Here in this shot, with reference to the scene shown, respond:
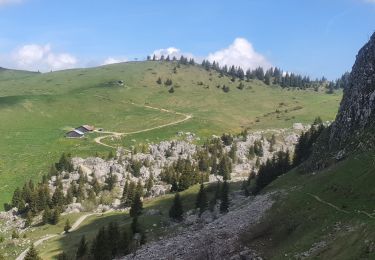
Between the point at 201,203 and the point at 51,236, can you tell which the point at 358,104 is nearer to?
the point at 201,203

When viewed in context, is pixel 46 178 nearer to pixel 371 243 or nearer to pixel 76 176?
pixel 76 176

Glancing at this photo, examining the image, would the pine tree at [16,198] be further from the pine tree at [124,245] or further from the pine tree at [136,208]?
the pine tree at [124,245]

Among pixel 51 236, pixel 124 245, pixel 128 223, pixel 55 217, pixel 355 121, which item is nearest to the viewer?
pixel 124 245

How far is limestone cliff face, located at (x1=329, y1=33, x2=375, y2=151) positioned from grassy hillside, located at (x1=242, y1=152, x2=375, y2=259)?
534 inches

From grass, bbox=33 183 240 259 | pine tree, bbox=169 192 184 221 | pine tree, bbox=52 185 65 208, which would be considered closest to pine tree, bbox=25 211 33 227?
pine tree, bbox=52 185 65 208

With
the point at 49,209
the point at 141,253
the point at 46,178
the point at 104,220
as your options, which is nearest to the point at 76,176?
the point at 46,178

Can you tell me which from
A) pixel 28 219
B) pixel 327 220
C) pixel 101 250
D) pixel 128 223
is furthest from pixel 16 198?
pixel 327 220

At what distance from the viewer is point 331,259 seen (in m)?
43.0

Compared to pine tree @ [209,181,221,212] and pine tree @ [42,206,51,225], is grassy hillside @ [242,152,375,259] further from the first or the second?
pine tree @ [42,206,51,225]

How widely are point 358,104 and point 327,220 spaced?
1516 inches

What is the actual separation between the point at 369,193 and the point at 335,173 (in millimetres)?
14799

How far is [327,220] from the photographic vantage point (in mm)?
57656

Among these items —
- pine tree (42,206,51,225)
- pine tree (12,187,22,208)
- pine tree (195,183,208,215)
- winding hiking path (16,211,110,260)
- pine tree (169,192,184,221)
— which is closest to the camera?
winding hiking path (16,211,110,260)

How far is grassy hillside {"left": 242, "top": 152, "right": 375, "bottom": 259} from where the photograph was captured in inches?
1771
